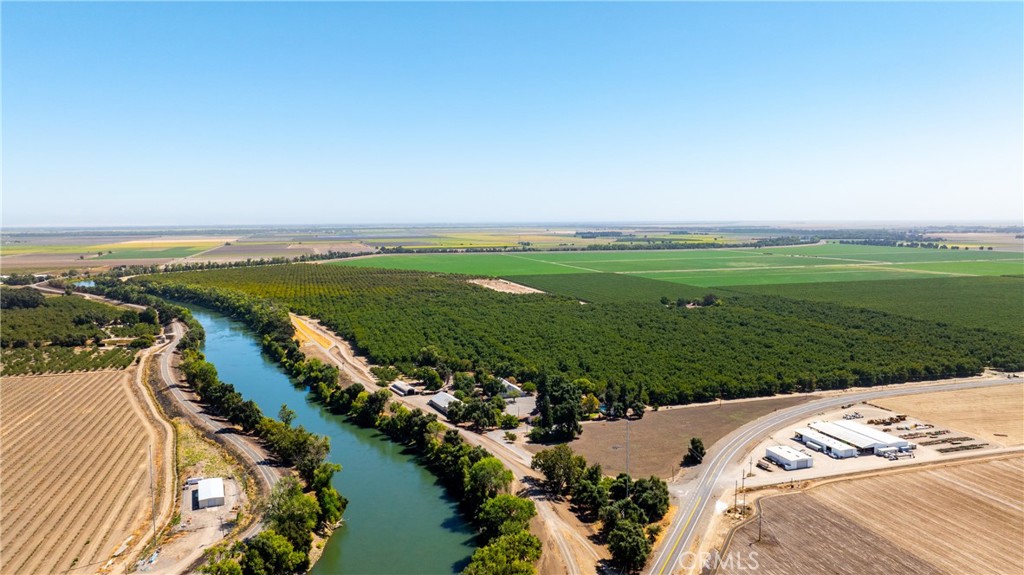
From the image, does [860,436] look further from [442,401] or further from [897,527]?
[442,401]

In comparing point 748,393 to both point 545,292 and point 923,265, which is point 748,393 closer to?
point 545,292

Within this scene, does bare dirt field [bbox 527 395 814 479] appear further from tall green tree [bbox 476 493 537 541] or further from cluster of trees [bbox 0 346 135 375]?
cluster of trees [bbox 0 346 135 375]

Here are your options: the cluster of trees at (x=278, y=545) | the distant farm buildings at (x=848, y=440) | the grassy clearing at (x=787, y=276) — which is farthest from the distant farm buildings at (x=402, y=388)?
the grassy clearing at (x=787, y=276)

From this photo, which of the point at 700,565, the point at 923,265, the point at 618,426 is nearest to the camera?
the point at 700,565

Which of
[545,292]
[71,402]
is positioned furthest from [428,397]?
[545,292]

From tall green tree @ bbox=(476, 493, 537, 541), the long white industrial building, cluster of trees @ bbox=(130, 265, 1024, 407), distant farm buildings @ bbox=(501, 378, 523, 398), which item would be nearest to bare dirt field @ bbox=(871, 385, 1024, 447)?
cluster of trees @ bbox=(130, 265, 1024, 407)

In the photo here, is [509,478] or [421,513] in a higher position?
[509,478]
